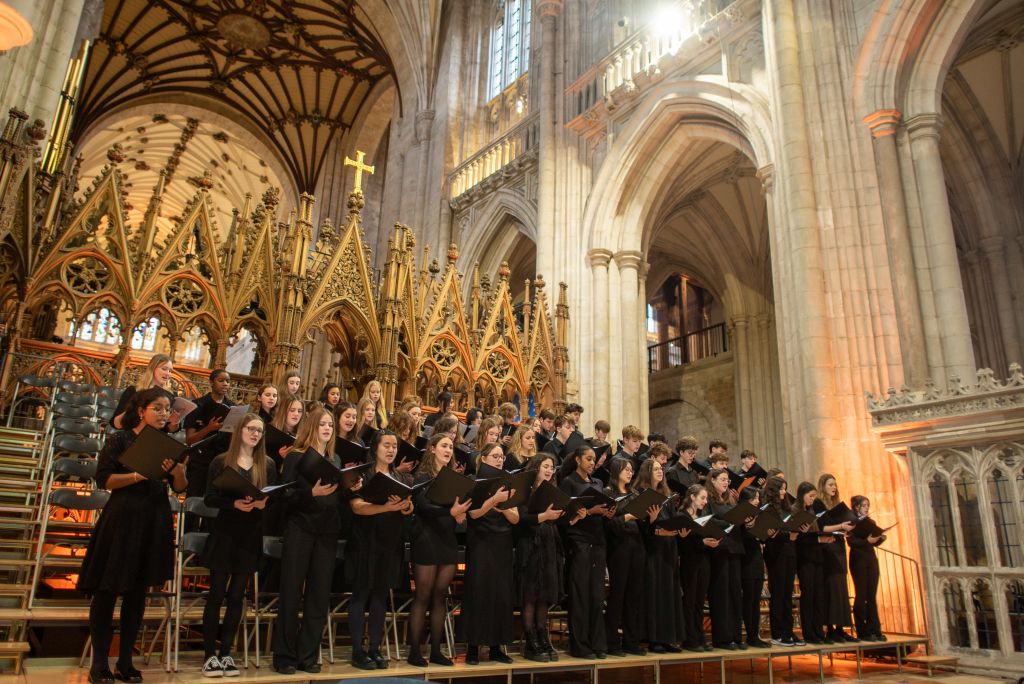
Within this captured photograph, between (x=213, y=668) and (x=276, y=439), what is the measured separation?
1194mm

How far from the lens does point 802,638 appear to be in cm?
555

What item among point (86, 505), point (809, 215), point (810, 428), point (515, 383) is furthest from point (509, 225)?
point (86, 505)

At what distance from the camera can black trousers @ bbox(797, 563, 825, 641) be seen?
18.0ft

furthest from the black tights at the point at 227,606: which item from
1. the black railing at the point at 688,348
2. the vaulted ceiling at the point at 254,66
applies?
the vaulted ceiling at the point at 254,66

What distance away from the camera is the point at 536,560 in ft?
13.9

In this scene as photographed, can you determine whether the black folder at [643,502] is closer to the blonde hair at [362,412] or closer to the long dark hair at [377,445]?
the long dark hair at [377,445]

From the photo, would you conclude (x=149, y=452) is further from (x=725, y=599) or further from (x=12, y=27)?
(x=725, y=599)

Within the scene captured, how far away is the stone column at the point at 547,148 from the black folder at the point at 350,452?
8.23 metres

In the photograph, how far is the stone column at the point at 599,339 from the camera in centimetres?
1071

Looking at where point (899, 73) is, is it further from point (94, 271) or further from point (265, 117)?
point (265, 117)

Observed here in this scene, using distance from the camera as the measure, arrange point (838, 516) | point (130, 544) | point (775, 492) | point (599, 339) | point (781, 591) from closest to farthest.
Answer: point (130, 544)
point (781, 591)
point (775, 492)
point (838, 516)
point (599, 339)

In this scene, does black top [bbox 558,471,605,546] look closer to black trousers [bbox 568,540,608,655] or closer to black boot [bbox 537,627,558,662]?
black trousers [bbox 568,540,608,655]

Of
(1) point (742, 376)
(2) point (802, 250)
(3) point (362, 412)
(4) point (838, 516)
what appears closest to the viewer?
(3) point (362, 412)

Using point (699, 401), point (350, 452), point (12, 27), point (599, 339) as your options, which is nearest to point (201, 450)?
point (350, 452)
